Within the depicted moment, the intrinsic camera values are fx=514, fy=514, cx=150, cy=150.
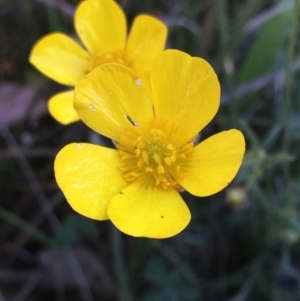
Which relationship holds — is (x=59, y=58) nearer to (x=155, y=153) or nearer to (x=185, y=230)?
(x=155, y=153)

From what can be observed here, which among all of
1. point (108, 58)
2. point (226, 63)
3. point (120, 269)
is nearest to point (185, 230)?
point (120, 269)

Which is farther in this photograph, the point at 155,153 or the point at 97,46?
the point at 97,46

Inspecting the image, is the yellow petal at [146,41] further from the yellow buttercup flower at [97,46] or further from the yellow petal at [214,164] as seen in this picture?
the yellow petal at [214,164]

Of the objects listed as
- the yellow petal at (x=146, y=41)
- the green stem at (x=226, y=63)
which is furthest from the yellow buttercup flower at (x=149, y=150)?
the green stem at (x=226, y=63)

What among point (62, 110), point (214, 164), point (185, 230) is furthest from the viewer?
point (185, 230)

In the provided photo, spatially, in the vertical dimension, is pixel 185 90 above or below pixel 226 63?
above

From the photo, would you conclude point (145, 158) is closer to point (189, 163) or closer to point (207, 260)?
point (189, 163)

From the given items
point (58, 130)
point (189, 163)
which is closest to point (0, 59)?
point (58, 130)

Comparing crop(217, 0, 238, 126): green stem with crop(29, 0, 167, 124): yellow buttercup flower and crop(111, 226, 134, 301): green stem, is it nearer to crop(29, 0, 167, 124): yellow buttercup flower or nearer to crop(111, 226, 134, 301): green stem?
crop(29, 0, 167, 124): yellow buttercup flower
